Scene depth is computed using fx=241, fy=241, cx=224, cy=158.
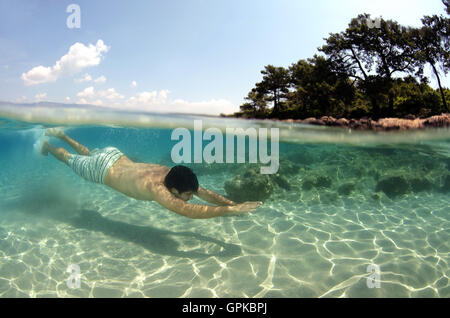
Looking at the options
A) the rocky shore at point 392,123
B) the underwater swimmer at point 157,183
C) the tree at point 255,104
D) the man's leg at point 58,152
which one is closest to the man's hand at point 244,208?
the underwater swimmer at point 157,183

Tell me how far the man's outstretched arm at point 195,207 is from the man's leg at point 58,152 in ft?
17.8

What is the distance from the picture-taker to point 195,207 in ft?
16.1

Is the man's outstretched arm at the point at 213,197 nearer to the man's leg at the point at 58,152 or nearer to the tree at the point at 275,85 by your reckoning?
the man's leg at the point at 58,152

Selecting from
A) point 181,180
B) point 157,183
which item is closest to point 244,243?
point 181,180

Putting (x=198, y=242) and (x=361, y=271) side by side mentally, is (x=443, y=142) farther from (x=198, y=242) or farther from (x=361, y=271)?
(x=198, y=242)

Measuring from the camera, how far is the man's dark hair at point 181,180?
547 cm

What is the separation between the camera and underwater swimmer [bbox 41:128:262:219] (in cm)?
486

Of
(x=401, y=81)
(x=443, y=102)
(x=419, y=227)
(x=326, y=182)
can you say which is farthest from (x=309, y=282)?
(x=443, y=102)

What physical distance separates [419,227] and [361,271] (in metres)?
4.69

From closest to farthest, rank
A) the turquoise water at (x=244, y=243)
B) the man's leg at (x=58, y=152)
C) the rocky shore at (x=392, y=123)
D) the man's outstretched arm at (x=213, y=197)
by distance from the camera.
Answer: the turquoise water at (x=244, y=243) < the man's outstretched arm at (x=213, y=197) < the man's leg at (x=58, y=152) < the rocky shore at (x=392, y=123)

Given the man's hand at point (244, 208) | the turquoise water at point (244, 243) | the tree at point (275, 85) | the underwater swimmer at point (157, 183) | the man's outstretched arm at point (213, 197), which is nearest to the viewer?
the man's hand at point (244, 208)

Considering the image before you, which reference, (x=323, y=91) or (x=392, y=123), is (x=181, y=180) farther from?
(x=323, y=91)

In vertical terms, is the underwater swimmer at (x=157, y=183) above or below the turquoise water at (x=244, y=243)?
above
